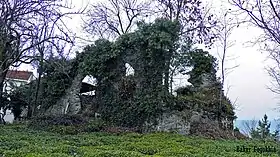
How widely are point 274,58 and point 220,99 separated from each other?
6708 millimetres

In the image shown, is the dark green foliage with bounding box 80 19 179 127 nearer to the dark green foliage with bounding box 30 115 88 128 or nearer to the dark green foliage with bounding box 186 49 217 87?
the dark green foliage with bounding box 30 115 88 128

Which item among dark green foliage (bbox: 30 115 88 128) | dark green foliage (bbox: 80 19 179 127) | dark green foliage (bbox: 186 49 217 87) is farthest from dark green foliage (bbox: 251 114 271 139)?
dark green foliage (bbox: 30 115 88 128)

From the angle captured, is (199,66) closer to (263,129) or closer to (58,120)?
(263,129)

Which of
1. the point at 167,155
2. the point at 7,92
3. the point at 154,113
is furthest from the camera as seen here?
the point at 7,92

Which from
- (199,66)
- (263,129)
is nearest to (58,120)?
(199,66)

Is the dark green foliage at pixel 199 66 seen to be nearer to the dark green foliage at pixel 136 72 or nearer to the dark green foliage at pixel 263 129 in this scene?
the dark green foliage at pixel 136 72

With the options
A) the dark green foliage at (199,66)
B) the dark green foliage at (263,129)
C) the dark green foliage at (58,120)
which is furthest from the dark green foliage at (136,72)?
the dark green foliage at (263,129)

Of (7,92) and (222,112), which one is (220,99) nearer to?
(222,112)

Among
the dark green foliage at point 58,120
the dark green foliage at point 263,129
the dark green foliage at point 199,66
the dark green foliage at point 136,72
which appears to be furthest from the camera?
the dark green foliage at point 263,129

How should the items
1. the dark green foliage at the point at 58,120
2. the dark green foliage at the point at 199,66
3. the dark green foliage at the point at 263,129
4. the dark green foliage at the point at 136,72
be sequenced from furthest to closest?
the dark green foliage at the point at 263,129 < the dark green foliage at the point at 199,66 < the dark green foliage at the point at 58,120 < the dark green foliage at the point at 136,72

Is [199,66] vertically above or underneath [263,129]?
above

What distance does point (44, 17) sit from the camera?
16.2 metres

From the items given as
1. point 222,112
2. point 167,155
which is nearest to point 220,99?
point 222,112

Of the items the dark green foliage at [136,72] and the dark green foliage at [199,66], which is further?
the dark green foliage at [199,66]
